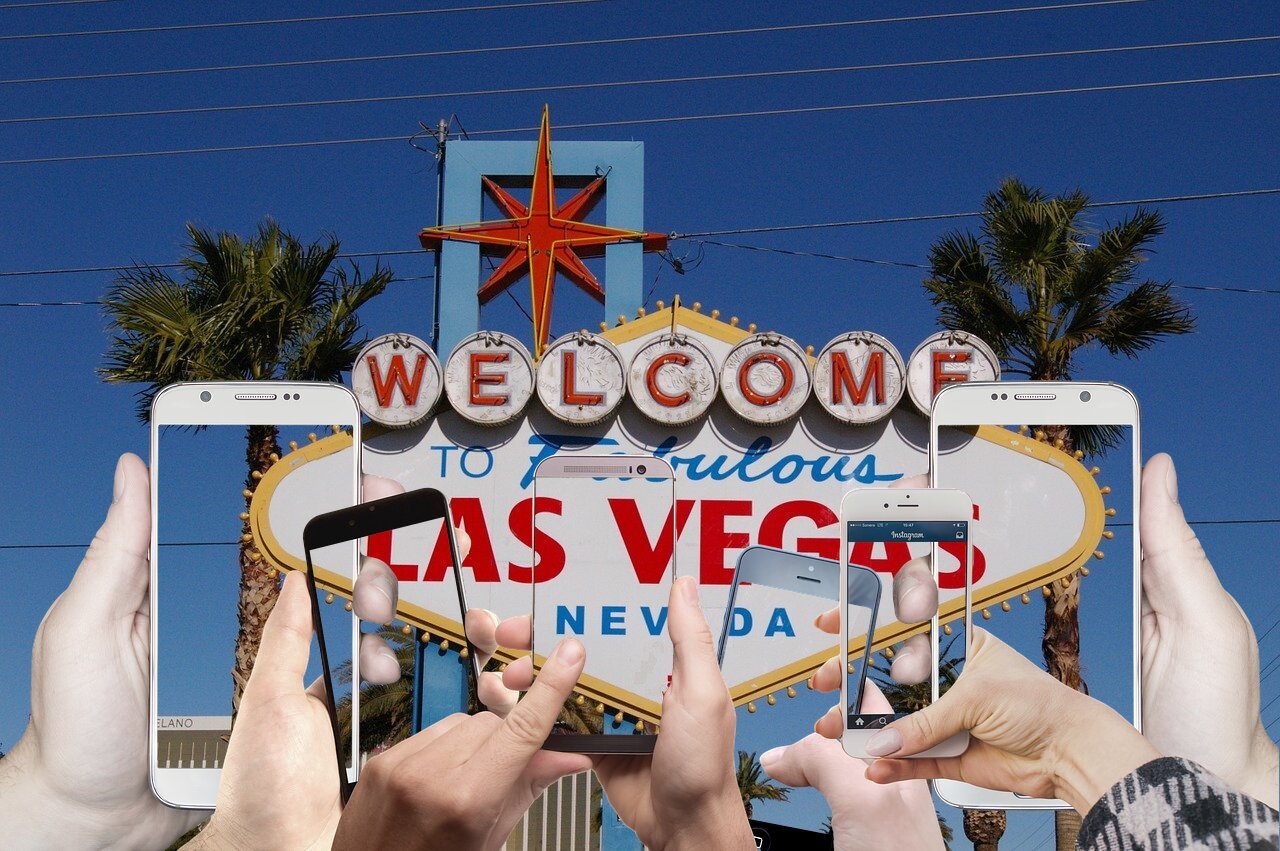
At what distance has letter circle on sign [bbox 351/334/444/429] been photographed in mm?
14180

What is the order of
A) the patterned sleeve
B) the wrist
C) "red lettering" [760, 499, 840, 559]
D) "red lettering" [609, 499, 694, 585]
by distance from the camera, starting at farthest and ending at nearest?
1. "red lettering" [760, 499, 840, 559]
2. "red lettering" [609, 499, 694, 585]
3. the wrist
4. the patterned sleeve

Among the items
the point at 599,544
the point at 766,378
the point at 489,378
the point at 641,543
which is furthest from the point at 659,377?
the point at 599,544

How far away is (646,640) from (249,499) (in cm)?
1003

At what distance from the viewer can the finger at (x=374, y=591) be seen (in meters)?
4.27

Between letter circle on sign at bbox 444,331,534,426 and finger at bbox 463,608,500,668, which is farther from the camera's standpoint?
letter circle on sign at bbox 444,331,534,426

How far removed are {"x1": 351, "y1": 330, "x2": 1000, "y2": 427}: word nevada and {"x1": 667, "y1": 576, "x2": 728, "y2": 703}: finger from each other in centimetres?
1119

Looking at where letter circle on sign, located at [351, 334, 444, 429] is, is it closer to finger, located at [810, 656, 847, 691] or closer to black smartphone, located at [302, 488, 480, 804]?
finger, located at [810, 656, 847, 691]

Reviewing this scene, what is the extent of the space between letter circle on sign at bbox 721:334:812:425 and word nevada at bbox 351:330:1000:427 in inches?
0.4

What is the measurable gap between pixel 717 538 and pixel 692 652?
35.9 feet

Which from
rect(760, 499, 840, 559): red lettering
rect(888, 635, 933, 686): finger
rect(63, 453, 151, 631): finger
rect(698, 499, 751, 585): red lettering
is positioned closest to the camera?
rect(63, 453, 151, 631): finger

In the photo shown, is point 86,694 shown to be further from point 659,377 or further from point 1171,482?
point 659,377

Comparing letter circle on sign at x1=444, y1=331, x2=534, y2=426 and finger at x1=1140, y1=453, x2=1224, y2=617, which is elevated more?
letter circle on sign at x1=444, y1=331, x2=534, y2=426

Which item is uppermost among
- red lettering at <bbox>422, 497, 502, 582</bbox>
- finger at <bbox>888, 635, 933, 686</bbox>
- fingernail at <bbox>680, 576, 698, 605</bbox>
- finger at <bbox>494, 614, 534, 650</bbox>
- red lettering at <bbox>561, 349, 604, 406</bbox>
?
red lettering at <bbox>561, 349, 604, 406</bbox>

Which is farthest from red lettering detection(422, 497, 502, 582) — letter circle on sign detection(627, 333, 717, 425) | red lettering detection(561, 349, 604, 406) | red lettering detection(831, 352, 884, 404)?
red lettering detection(831, 352, 884, 404)
